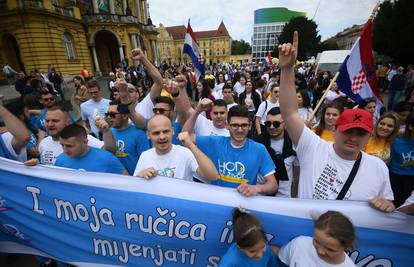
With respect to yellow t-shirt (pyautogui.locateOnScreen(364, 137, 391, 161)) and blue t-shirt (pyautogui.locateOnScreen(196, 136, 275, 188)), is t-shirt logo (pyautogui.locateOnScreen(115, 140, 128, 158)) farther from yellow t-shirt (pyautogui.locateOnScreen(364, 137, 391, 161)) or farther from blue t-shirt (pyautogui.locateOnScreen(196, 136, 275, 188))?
yellow t-shirt (pyautogui.locateOnScreen(364, 137, 391, 161))

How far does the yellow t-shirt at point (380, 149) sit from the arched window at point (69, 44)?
30952 mm

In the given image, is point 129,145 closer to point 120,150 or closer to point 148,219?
point 120,150

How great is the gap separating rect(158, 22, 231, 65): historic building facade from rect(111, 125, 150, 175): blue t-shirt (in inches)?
3803

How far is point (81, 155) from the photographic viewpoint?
2467 mm

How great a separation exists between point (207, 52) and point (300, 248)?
111396 mm

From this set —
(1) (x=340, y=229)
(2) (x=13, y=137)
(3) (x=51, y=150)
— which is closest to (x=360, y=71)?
(1) (x=340, y=229)

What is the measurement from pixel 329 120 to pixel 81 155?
3143 mm

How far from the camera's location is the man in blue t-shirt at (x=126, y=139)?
120 inches

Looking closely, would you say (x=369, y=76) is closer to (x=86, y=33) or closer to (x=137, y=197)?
(x=137, y=197)

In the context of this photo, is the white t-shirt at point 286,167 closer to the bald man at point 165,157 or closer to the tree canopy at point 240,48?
the bald man at point 165,157

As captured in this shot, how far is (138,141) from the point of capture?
10.2ft

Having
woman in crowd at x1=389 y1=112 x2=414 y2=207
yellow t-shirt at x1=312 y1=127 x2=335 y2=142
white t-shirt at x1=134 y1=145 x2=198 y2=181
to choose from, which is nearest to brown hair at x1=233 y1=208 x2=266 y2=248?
white t-shirt at x1=134 y1=145 x2=198 y2=181

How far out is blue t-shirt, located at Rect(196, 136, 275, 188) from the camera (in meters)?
2.24

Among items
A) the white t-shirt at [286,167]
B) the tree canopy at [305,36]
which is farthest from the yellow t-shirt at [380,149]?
the tree canopy at [305,36]
